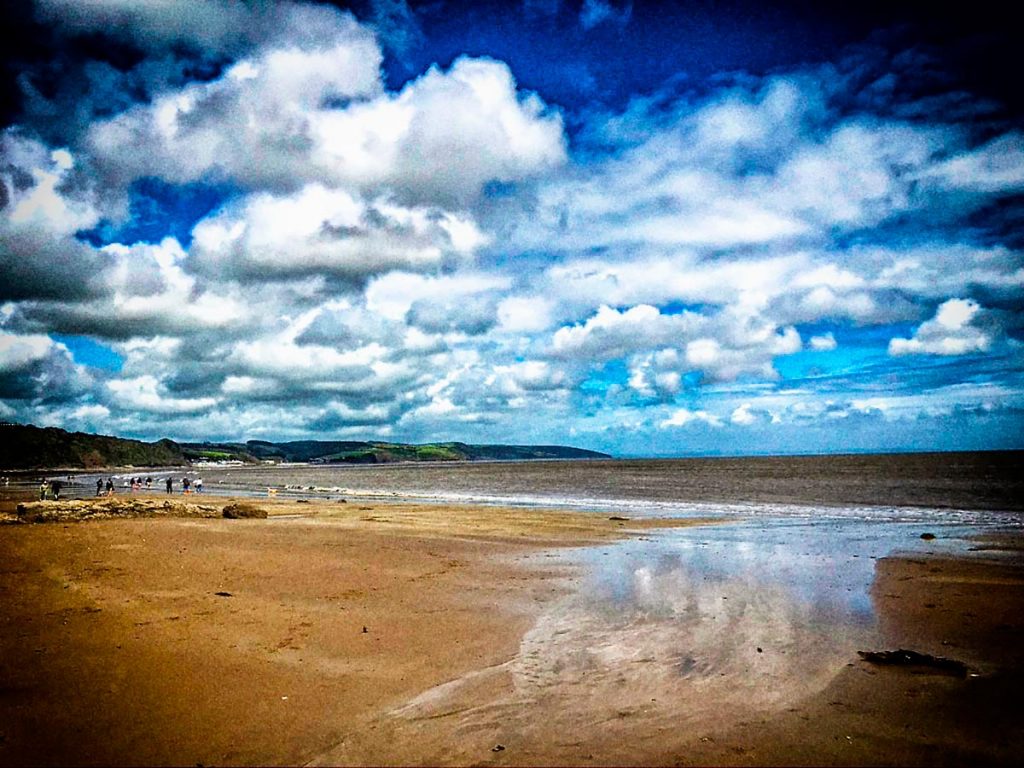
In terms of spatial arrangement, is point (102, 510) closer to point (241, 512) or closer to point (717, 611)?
point (241, 512)

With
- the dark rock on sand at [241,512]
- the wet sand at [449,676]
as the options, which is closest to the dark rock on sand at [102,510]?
the dark rock on sand at [241,512]

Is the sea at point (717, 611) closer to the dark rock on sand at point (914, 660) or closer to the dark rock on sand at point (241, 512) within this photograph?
the dark rock on sand at point (914, 660)

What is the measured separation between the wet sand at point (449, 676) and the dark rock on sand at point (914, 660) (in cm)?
32

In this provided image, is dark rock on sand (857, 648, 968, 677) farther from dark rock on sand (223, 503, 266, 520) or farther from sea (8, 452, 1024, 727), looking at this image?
dark rock on sand (223, 503, 266, 520)

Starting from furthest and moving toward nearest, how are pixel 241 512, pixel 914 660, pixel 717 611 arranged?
pixel 241 512
pixel 717 611
pixel 914 660

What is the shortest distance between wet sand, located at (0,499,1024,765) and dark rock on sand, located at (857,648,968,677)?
12.5 inches

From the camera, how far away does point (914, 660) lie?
30.9 ft

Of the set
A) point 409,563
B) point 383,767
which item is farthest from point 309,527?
point 383,767

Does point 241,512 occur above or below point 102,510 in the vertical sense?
below

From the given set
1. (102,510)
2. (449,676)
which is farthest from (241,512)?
(449,676)

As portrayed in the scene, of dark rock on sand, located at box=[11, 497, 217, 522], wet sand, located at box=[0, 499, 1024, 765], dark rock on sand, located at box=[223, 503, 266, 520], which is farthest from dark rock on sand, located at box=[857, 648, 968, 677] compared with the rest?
dark rock on sand, located at box=[11, 497, 217, 522]

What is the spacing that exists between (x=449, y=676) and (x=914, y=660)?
24.5 feet

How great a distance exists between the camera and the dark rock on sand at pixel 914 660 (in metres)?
9.07

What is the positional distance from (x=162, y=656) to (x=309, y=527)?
60.8ft
